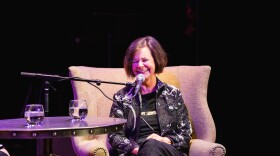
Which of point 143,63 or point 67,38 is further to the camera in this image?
point 67,38

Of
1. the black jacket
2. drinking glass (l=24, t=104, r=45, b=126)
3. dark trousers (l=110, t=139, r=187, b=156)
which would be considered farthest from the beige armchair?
drinking glass (l=24, t=104, r=45, b=126)

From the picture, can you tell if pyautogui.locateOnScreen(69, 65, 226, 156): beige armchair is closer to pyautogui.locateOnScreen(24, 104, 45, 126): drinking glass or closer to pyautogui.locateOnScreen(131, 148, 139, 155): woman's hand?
pyautogui.locateOnScreen(131, 148, 139, 155): woman's hand

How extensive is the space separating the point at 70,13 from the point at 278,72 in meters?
3.05

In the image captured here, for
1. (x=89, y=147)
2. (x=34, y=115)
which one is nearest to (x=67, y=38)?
(x=89, y=147)

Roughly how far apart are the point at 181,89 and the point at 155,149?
109 cm

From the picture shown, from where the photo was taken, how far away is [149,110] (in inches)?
129

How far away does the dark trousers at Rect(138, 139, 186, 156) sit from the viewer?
108 inches

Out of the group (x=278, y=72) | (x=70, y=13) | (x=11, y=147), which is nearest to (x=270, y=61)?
(x=278, y=72)

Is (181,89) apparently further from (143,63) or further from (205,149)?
(205,149)

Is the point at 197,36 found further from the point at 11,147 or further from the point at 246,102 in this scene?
the point at 11,147

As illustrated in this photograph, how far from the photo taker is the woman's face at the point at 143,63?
324cm

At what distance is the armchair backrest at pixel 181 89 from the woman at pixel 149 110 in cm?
29

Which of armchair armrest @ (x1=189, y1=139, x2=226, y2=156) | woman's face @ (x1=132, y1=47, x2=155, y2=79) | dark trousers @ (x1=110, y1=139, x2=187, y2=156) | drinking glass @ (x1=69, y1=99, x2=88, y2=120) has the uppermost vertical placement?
woman's face @ (x1=132, y1=47, x2=155, y2=79)

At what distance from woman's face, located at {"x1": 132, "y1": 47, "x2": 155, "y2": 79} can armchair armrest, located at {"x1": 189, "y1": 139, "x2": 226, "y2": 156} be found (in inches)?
24.9
